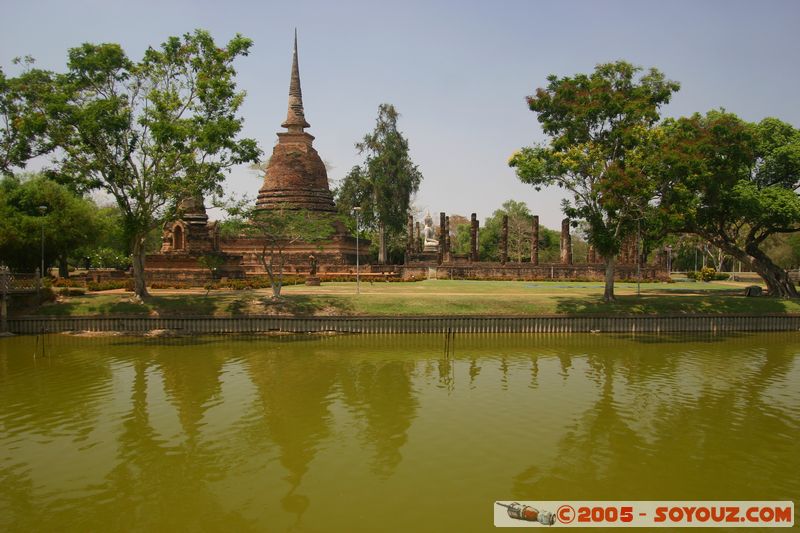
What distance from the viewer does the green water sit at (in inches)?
374

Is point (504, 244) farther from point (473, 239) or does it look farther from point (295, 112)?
point (295, 112)

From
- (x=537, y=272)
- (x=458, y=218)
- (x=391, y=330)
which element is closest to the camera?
(x=391, y=330)

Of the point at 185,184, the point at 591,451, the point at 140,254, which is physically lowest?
the point at 591,451

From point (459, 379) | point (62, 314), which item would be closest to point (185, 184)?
point (62, 314)

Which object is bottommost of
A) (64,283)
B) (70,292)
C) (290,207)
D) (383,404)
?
(383,404)

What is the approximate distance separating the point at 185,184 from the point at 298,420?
19.8m

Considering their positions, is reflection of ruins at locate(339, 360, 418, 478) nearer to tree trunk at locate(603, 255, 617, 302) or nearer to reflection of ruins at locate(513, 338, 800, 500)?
reflection of ruins at locate(513, 338, 800, 500)

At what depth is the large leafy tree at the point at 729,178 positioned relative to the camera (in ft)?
98.8

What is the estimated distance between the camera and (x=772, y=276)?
3597 cm

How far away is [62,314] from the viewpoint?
29422 millimetres

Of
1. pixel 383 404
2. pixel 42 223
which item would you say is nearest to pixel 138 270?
pixel 42 223

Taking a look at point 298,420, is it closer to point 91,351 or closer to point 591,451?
point 591,451

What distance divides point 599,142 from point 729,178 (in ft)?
26.7

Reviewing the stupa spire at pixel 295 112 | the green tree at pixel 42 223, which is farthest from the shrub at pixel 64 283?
the stupa spire at pixel 295 112
